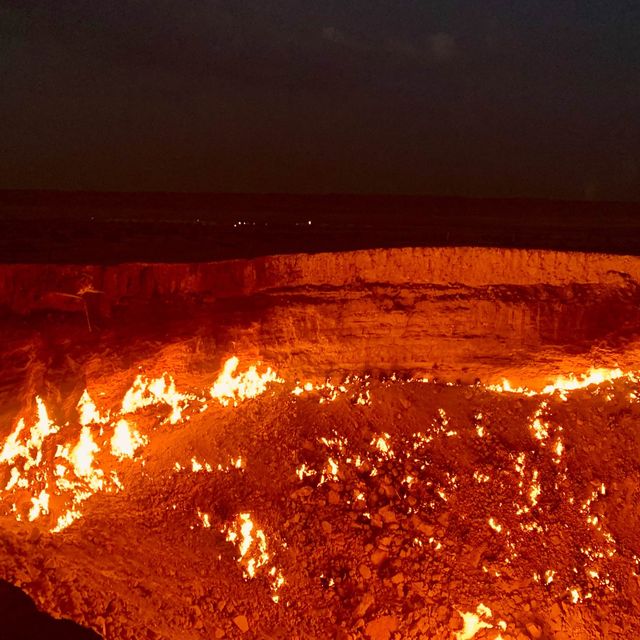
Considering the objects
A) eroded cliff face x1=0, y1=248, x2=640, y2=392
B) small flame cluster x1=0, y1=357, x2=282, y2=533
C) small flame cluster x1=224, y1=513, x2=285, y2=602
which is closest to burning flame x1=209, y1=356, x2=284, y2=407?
small flame cluster x1=0, y1=357, x2=282, y2=533

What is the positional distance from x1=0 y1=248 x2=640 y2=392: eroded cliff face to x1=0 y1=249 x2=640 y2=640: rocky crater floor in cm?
3

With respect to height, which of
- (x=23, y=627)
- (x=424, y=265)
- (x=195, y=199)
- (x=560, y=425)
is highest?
(x=195, y=199)

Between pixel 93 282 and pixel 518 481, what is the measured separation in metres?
6.35

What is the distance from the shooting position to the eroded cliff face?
870cm

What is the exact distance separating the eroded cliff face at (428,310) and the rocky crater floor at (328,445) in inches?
1.3

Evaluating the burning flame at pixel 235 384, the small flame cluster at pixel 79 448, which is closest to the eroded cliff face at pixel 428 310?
the burning flame at pixel 235 384

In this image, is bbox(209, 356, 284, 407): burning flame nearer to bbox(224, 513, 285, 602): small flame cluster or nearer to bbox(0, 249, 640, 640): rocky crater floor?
bbox(0, 249, 640, 640): rocky crater floor

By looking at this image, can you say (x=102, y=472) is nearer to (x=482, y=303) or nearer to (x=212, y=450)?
(x=212, y=450)

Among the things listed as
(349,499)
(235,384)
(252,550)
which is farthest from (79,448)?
(349,499)

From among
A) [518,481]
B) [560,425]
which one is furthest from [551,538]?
[560,425]

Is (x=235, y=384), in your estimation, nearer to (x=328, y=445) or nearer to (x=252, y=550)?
(x=328, y=445)

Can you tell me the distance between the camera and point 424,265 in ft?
30.6

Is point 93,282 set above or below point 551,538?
above

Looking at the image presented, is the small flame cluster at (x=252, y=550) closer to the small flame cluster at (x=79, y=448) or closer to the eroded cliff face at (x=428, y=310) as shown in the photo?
the small flame cluster at (x=79, y=448)
